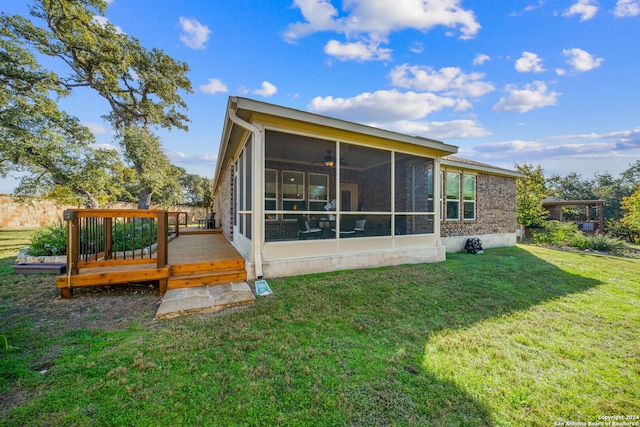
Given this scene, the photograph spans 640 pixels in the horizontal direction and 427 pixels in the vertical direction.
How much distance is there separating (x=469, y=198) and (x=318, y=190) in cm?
568

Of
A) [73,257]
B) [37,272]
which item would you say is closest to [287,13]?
[73,257]

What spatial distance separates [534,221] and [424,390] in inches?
569

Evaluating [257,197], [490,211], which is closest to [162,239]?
[257,197]

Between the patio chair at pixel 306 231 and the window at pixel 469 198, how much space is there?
21.7 ft

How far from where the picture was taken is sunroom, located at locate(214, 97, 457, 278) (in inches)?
175

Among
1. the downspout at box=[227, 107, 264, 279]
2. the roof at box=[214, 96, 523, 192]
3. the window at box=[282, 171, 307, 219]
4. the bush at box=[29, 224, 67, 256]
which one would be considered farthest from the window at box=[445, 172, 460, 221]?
the bush at box=[29, 224, 67, 256]

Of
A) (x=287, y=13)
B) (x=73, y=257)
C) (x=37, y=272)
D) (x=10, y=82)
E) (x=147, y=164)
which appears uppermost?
(x=287, y=13)

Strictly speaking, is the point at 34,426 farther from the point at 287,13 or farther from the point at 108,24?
the point at 108,24

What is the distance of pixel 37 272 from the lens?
4.75 metres

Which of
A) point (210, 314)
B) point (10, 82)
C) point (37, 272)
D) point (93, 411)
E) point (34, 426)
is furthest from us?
point (10, 82)

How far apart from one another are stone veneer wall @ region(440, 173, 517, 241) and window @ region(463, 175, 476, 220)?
17 cm

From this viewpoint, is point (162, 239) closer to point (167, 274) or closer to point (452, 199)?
point (167, 274)

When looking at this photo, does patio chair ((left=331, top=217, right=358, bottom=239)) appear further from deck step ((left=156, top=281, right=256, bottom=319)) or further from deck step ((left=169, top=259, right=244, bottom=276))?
deck step ((left=156, top=281, right=256, bottom=319))

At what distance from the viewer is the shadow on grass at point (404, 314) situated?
71.9 inches
